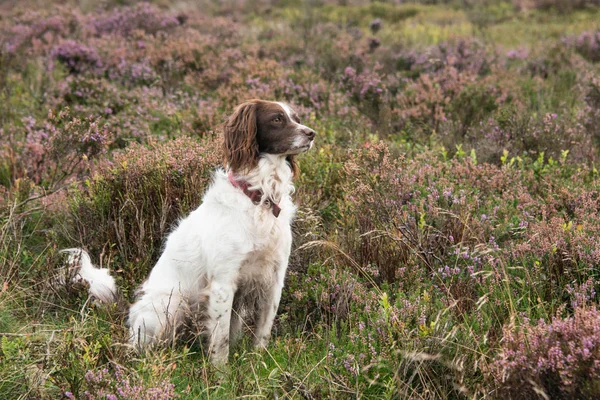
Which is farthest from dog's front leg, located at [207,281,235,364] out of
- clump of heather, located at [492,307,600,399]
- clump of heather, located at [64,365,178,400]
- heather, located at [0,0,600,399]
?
clump of heather, located at [492,307,600,399]

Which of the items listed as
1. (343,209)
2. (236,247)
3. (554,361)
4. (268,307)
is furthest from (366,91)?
(554,361)

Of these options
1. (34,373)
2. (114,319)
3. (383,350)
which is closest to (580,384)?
(383,350)

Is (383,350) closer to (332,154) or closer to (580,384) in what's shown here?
(580,384)

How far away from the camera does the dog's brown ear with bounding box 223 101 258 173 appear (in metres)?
3.51

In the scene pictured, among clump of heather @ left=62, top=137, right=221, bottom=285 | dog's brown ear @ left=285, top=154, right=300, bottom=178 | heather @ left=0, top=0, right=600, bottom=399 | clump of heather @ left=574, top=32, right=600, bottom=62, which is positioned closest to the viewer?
heather @ left=0, top=0, right=600, bottom=399

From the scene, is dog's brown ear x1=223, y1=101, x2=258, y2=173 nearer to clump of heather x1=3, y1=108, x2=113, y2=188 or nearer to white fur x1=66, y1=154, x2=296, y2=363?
white fur x1=66, y1=154, x2=296, y2=363

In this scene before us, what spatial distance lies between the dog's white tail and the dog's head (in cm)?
104

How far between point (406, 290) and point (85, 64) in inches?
245

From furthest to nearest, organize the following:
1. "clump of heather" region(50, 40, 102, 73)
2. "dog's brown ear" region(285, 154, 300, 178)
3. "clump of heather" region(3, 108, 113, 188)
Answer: "clump of heather" region(50, 40, 102, 73) → "clump of heather" region(3, 108, 113, 188) → "dog's brown ear" region(285, 154, 300, 178)

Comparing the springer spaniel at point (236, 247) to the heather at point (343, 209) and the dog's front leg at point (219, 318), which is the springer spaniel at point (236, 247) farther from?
the heather at point (343, 209)

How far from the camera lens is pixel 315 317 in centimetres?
369

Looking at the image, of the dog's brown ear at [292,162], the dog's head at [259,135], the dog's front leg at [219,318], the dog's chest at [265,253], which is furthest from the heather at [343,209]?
the dog's head at [259,135]

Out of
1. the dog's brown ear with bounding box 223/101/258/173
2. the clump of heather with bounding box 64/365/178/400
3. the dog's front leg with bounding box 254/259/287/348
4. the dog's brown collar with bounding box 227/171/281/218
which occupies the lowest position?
the dog's front leg with bounding box 254/259/287/348

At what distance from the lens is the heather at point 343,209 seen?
107 inches
